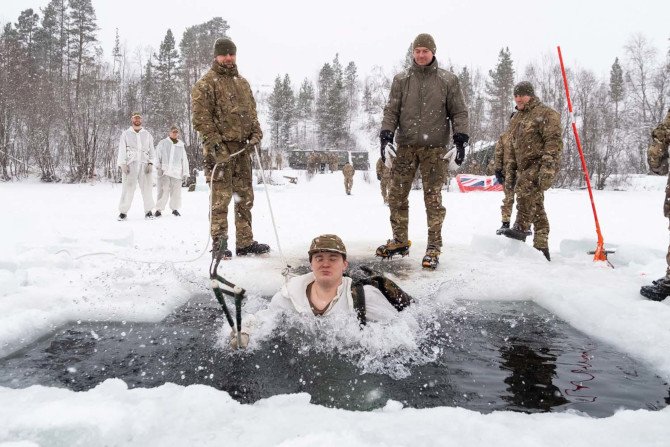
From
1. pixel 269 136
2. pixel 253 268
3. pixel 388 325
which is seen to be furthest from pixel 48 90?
pixel 269 136

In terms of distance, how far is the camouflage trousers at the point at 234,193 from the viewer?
521 cm

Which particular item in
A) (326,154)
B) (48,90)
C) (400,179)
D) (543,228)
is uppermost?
(48,90)

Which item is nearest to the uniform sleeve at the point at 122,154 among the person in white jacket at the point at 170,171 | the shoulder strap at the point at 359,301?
the person in white jacket at the point at 170,171

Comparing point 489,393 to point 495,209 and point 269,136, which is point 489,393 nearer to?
point 495,209

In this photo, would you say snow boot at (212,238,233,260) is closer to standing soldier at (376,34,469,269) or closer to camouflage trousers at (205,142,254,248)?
camouflage trousers at (205,142,254,248)

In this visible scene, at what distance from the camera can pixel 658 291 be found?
11.5 ft

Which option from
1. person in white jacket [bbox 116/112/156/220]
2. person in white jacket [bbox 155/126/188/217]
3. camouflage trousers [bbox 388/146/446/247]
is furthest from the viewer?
person in white jacket [bbox 155/126/188/217]

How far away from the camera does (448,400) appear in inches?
83.1

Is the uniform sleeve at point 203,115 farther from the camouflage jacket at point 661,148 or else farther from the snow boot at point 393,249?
the camouflage jacket at point 661,148

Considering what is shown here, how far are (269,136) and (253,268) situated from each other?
190 ft

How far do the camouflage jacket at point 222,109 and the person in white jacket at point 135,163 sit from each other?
4.63 m

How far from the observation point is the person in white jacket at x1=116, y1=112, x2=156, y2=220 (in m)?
8.99

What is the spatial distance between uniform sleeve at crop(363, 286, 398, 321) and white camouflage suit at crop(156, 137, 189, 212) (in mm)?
7894

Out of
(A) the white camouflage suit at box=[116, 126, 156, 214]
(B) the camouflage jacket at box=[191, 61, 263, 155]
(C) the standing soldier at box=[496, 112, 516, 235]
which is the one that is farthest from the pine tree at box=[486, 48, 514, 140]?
(B) the camouflage jacket at box=[191, 61, 263, 155]
